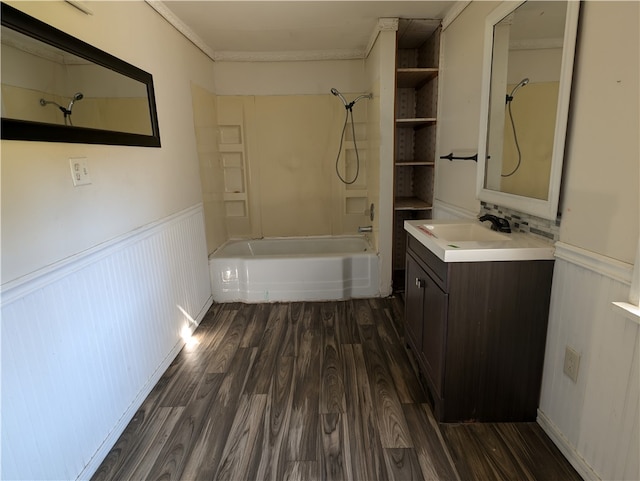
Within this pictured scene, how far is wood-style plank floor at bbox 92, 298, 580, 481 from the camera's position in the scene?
4.75 ft

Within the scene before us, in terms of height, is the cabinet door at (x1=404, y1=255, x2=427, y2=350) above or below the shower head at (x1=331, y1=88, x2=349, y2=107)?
below

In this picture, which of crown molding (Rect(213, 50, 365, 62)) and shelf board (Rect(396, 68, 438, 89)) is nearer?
shelf board (Rect(396, 68, 438, 89))

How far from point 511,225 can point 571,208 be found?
45cm

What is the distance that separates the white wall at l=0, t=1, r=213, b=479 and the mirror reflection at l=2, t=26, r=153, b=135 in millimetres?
107

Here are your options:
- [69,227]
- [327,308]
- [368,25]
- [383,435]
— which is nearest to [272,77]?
[368,25]

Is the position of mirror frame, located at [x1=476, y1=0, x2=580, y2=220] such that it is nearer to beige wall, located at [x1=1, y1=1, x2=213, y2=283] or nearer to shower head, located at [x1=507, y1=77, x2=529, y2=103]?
shower head, located at [x1=507, y1=77, x2=529, y2=103]

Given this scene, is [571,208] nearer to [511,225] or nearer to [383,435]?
[511,225]

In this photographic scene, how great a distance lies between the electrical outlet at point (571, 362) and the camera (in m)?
1.38

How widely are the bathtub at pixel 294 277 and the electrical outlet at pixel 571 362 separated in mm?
1764

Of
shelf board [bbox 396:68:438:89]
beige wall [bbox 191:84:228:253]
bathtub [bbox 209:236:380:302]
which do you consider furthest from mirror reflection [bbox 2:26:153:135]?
shelf board [bbox 396:68:438:89]

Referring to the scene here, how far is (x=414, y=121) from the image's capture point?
2.85 m

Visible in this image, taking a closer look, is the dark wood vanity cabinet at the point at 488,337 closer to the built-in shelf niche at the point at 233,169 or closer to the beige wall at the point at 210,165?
the beige wall at the point at 210,165

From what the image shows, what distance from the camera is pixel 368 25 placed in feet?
8.98

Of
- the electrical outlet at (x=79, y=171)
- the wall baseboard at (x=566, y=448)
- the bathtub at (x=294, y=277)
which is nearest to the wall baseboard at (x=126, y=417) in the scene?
the bathtub at (x=294, y=277)
